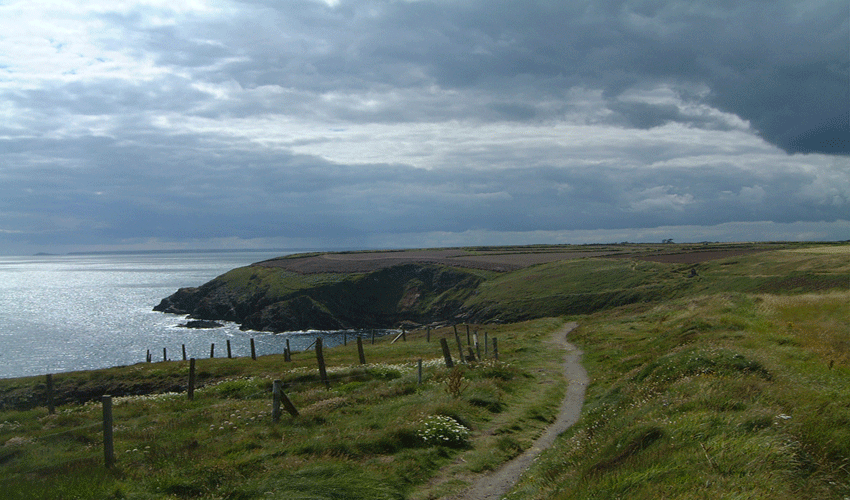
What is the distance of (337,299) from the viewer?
133 m

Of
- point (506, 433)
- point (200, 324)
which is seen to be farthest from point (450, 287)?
point (506, 433)

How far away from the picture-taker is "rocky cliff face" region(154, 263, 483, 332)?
125m

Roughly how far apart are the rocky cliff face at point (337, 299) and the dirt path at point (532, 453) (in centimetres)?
8593

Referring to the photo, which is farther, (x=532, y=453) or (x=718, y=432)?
(x=532, y=453)

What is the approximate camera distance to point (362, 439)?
14.5 metres

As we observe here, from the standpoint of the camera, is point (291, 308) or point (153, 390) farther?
point (291, 308)

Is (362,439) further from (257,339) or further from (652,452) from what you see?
(257,339)

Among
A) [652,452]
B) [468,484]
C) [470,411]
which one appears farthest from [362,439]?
[652,452]

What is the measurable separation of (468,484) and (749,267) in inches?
3651

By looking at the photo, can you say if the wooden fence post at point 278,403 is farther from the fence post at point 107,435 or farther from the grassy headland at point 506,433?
the fence post at point 107,435

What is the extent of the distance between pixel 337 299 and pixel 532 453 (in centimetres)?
12095

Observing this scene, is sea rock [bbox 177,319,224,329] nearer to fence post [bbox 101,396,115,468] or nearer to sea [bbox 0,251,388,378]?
sea [bbox 0,251,388,378]

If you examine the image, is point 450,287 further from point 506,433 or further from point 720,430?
point 720,430

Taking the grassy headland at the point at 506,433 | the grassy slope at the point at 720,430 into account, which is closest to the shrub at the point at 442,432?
the grassy headland at the point at 506,433
